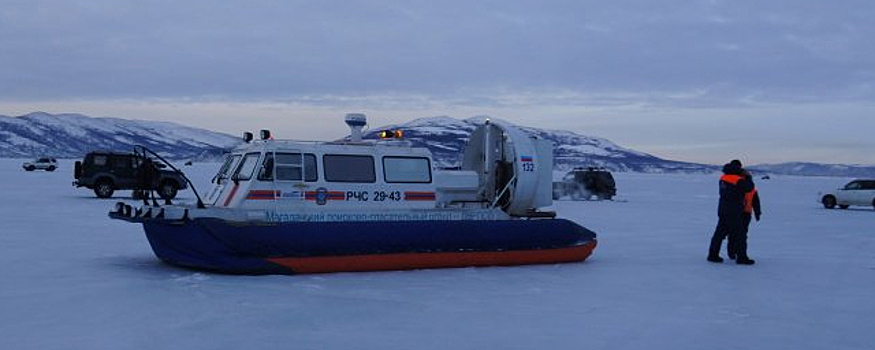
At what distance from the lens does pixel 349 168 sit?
1098 cm

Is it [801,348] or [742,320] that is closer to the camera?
[801,348]

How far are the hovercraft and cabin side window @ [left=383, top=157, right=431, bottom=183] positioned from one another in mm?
15

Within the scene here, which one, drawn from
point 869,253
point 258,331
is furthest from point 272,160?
point 869,253

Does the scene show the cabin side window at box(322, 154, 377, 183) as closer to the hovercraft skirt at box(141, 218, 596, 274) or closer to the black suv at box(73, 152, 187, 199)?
the hovercraft skirt at box(141, 218, 596, 274)

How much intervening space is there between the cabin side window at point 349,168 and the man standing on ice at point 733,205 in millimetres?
4973

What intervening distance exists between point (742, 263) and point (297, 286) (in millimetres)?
6471

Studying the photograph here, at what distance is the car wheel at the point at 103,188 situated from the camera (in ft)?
83.7

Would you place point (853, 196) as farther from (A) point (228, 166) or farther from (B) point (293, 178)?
(A) point (228, 166)

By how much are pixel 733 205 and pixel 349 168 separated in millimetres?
A: 5442

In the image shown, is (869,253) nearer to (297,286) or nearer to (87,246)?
(297,286)

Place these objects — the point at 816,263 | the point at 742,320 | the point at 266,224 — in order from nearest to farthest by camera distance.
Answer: the point at 742,320
the point at 266,224
the point at 816,263

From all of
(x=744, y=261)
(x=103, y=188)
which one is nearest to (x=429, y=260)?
(x=744, y=261)

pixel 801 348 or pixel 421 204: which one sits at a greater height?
pixel 421 204

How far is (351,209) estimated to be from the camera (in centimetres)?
1084
